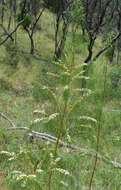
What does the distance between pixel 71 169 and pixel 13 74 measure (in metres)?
20.2

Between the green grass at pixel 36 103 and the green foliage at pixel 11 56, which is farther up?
the green foliage at pixel 11 56

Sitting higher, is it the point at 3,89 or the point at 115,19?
the point at 115,19

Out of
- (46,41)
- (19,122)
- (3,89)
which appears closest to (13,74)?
(3,89)

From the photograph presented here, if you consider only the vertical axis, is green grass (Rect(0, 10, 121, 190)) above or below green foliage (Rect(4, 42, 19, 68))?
below

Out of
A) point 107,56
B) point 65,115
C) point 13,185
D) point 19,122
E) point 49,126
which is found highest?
point 107,56

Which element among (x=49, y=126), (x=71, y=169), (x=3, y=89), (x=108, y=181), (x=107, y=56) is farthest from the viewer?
(x=3, y=89)

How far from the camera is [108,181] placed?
10984 millimetres

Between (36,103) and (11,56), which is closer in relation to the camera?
(36,103)

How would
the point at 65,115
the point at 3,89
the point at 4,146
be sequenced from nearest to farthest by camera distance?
the point at 65,115 → the point at 4,146 → the point at 3,89

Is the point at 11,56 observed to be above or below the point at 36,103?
above

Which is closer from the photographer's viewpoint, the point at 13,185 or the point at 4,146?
the point at 13,185

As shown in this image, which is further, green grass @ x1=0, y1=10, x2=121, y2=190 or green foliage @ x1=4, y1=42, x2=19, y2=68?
green foliage @ x1=4, y1=42, x2=19, y2=68

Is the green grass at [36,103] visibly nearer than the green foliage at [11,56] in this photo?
Yes

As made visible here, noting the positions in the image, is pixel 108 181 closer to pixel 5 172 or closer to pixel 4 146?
pixel 5 172
